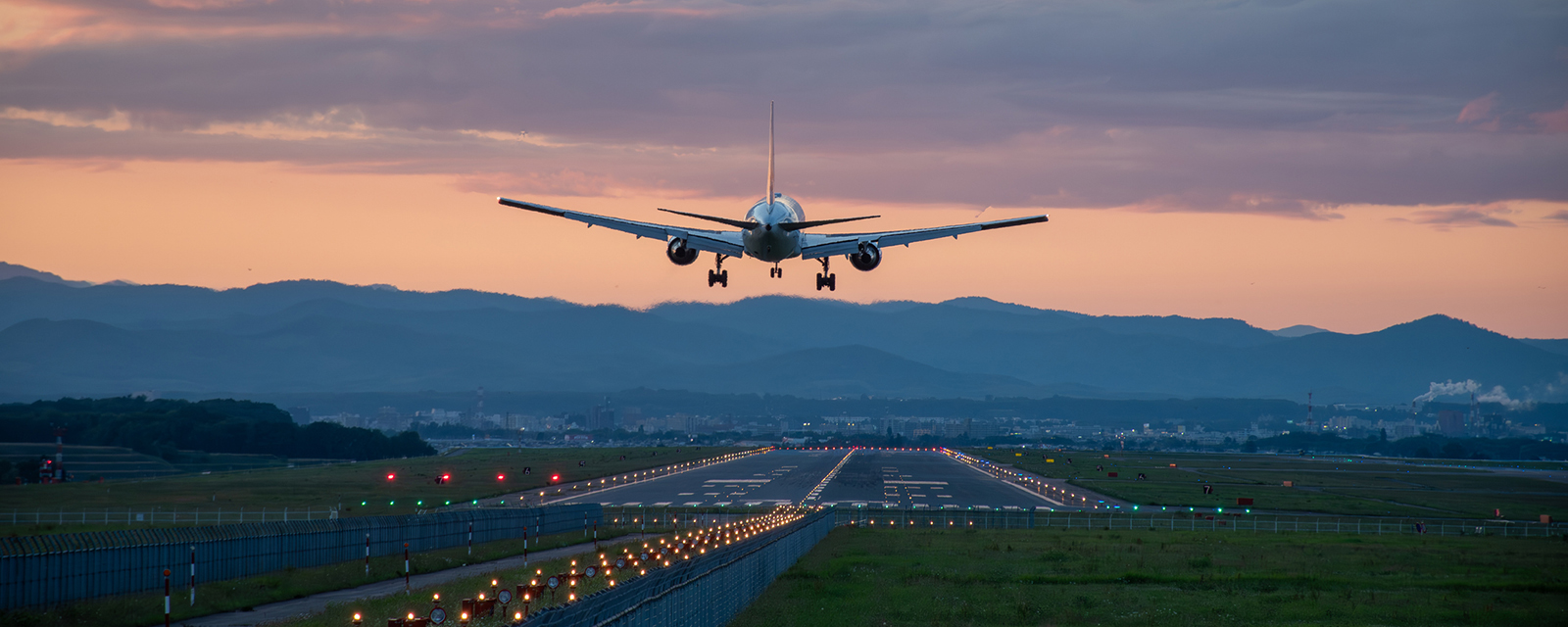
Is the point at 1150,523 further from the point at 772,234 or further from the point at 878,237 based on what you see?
the point at 772,234

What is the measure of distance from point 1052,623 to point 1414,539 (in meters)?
54.8

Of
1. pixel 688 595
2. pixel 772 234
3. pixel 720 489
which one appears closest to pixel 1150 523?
pixel 720 489

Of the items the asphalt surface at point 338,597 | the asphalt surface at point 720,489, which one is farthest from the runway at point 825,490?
the asphalt surface at point 338,597

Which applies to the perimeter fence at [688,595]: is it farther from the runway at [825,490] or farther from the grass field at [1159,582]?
the runway at [825,490]

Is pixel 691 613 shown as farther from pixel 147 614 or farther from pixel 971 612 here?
pixel 147 614

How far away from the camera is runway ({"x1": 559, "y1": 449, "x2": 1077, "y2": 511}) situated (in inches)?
4464

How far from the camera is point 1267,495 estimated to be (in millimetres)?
139375

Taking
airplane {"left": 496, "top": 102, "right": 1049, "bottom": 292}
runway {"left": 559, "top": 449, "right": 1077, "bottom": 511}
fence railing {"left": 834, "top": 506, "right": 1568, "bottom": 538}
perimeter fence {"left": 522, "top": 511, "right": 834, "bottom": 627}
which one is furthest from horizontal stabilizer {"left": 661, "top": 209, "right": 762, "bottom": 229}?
runway {"left": 559, "top": 449, "right": 1077, "bottom": 511}

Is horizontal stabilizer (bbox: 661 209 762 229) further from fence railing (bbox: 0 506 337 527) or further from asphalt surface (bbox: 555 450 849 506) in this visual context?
asphalt surface (bbox: 555 450 849 506)

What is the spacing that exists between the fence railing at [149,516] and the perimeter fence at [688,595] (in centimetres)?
4396

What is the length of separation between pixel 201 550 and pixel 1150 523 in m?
71.0

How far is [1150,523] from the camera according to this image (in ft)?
316

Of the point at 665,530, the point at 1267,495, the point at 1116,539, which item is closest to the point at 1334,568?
the point at 1116,539

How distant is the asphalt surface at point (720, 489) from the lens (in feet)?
371
